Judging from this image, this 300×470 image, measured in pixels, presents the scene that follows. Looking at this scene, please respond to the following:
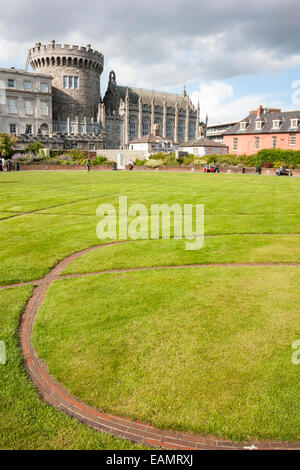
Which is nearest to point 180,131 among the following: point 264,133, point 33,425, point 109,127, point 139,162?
point 109,127

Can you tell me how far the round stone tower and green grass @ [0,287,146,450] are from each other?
84.5m

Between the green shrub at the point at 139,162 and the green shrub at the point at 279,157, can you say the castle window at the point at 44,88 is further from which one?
the green shrub at the point at 279,157

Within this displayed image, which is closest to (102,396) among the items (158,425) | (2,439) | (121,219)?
(158,425)

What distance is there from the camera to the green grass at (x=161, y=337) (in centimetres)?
405

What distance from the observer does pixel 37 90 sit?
3063 inches

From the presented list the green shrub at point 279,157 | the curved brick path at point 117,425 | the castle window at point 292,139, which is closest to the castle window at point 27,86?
the green shrub at point 279,157

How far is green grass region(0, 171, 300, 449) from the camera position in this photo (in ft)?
13.3

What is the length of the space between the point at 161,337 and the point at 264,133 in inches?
2505

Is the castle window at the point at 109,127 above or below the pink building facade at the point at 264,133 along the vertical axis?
above

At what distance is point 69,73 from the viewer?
82.7 meters

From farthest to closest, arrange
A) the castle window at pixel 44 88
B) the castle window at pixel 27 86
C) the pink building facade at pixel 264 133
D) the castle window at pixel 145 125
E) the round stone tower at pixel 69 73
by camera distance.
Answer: the castle window at pixel 145 125, the round stone tower at pixel 69 73, the castle window at pixel 44 88, the castle window at pixel 27 86, the pink building facade at pixel 264 133

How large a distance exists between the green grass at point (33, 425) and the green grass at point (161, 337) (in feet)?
0.04

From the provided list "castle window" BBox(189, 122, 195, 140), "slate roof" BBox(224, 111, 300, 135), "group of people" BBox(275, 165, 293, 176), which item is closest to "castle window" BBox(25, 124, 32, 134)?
"slate roof" BBox(224, 111, 300, 135)

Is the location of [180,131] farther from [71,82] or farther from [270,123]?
[270,123]
